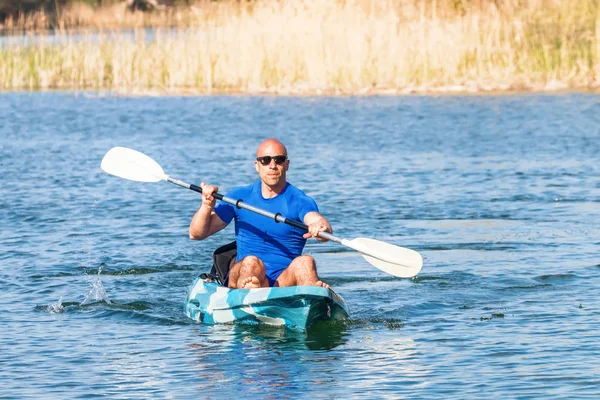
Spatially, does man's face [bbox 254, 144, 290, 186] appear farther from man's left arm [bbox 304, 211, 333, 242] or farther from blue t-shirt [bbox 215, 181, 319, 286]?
man's left arm [bbox 304, 211, 333, 242]

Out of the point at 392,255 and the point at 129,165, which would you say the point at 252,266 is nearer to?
the point at 392,255

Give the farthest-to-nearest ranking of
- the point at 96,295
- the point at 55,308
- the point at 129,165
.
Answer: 1. the point at 129,165
2. the point at 96,295
3. the point at 55,308

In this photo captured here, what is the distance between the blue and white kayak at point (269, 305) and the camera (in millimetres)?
8938

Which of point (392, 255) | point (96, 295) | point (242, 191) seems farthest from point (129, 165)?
point (392, 255)

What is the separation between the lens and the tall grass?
26.7 meters

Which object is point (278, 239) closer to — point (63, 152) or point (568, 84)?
point (63, 152)

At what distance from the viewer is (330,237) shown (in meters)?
9.03

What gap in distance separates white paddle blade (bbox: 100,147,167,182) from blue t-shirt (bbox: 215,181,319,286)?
5.88ft

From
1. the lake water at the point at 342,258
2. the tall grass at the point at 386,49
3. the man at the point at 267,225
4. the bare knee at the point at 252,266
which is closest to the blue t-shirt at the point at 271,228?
the man at the point at 267,225

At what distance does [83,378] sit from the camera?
26.9ft

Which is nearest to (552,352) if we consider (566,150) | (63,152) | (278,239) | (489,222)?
(278,239)

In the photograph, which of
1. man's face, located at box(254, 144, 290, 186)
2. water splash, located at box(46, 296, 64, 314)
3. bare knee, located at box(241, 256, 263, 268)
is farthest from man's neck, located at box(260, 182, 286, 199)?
water splash, located at box(46, 296, 64, 314)

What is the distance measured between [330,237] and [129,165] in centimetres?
281

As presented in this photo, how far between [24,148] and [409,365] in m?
14.3
